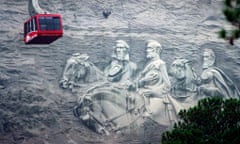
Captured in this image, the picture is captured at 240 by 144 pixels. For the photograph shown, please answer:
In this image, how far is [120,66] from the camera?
35219 millimetres

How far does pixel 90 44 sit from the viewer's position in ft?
115

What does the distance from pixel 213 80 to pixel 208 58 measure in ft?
3.47

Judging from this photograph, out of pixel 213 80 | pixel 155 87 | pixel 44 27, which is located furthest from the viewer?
pixel 213 80

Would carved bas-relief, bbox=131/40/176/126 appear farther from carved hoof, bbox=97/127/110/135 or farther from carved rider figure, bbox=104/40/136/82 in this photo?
carved hoof, bbox=97/127/110/135

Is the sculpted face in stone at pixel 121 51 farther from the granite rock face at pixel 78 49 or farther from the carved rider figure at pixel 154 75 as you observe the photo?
the carved rider figure at pixel 154 75

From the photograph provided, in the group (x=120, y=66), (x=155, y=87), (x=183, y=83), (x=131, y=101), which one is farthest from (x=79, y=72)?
(x=183, y=83)

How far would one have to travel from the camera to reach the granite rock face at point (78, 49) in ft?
109

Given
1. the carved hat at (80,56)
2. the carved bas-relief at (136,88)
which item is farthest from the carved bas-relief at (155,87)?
the carved hat at (80,56)

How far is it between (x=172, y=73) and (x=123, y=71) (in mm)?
2398

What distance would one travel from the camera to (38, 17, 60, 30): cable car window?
28.9m

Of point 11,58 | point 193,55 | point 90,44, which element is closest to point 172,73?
point 193,55

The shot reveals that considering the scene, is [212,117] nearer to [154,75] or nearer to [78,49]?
[154,75]

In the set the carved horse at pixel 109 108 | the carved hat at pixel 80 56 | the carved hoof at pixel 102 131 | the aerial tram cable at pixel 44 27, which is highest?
the aerial tram cable at pixel 44 27

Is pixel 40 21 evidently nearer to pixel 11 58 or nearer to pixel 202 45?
pixel 11 58
